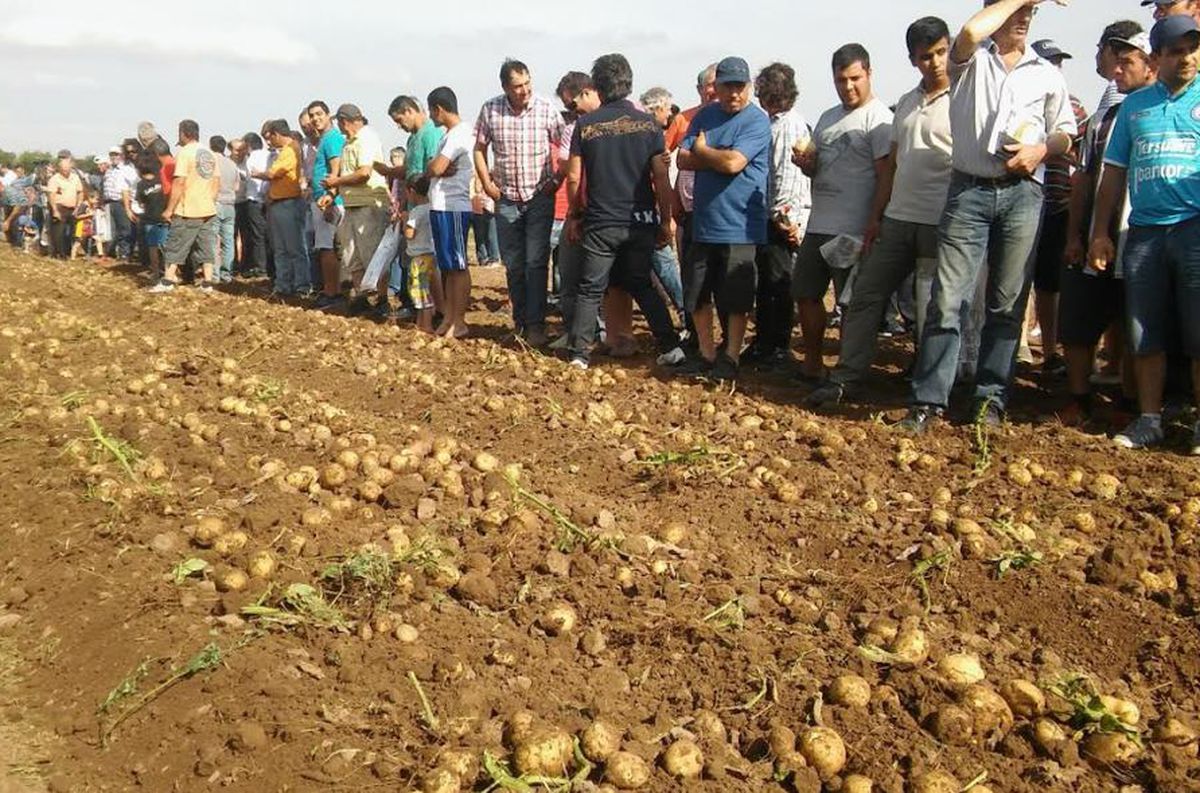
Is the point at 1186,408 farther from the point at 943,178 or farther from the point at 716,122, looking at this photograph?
the point at 716,122

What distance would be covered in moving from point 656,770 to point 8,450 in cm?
355

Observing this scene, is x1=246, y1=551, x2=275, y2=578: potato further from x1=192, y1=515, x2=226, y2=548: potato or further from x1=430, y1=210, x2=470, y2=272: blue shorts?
x1=430, y1=210, x2=470, y2=272: blue shorts

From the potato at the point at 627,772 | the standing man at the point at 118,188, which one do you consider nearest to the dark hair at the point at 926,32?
the potato at the point at 627,772

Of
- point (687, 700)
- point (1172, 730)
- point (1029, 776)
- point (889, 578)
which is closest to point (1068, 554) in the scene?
point (889, 578)

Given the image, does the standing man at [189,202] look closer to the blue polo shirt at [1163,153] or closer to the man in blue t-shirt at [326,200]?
the man in blue t-shirt at [326,200]

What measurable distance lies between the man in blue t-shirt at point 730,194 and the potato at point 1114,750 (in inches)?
151

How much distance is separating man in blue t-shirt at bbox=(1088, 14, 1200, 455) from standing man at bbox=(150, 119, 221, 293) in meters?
8.78

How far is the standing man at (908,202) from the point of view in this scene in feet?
17.0

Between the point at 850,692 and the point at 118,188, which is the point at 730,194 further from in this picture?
the point at 118,188

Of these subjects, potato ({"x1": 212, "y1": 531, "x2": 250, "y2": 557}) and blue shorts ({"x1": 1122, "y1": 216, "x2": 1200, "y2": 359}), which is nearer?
potato ({"x1": 212, "y1": 531, "x2": 250, "y2": 557})

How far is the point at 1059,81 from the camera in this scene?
4.93 meters

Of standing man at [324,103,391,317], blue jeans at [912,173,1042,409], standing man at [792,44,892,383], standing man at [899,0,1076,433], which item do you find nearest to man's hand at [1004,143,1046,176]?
standing man at [899,0,1076,433]

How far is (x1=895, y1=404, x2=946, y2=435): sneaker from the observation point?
507 centimetres

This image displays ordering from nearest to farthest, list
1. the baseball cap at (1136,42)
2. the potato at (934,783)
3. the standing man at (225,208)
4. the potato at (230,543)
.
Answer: the potato at (934,783)
the potato at (230,543)
the baseball cap at (1136,42)
the standing man at (225,208)
